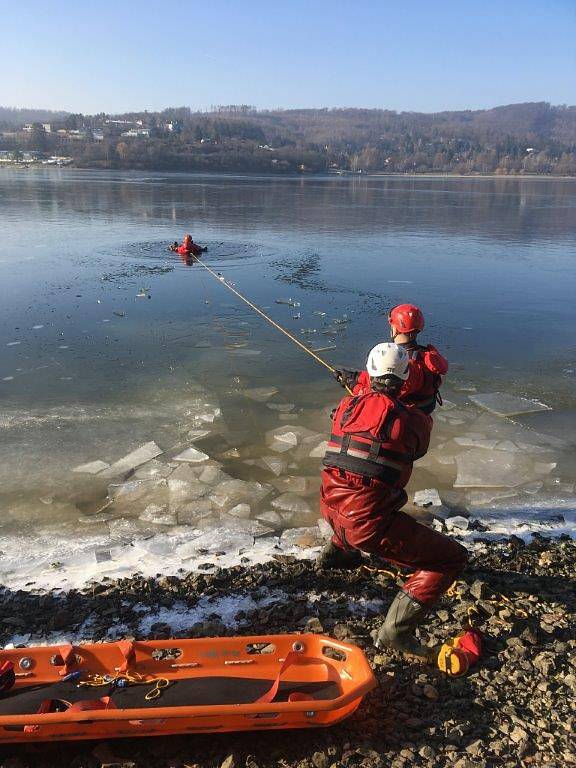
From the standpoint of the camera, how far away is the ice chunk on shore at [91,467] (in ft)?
18.8

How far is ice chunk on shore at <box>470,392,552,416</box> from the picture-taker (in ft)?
24.1

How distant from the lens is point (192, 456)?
19.9 feet

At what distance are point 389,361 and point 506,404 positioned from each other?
4.84m

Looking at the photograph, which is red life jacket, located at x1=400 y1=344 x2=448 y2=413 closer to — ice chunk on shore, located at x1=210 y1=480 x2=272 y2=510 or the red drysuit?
the red drysuit

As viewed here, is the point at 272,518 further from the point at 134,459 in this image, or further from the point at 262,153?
the point at 262,153

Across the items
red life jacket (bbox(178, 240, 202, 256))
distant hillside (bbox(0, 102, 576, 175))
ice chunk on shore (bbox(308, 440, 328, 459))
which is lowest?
ice chunk on shore (bbox(308, 440, 328, 459))

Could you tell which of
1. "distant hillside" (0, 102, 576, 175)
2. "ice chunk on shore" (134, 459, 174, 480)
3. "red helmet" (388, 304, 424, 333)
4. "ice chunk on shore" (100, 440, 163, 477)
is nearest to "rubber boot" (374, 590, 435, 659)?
"red helmet" (388, 304, 424, 333)

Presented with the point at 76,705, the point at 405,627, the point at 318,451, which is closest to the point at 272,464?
the point at 318,451

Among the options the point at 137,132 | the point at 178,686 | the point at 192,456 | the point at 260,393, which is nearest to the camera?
the point at 178,686

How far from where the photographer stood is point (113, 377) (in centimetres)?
816

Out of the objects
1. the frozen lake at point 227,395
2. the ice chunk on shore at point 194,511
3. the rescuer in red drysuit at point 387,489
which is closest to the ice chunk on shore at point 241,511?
the frozen lake at point 227,395

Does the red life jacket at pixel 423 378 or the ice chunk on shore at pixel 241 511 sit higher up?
the red life jacket at pixel 423 378

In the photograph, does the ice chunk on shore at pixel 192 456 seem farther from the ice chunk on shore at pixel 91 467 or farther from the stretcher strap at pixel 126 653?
the stretcher strap at pixel 126 653

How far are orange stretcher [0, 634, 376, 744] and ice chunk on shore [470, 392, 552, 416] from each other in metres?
4.93
